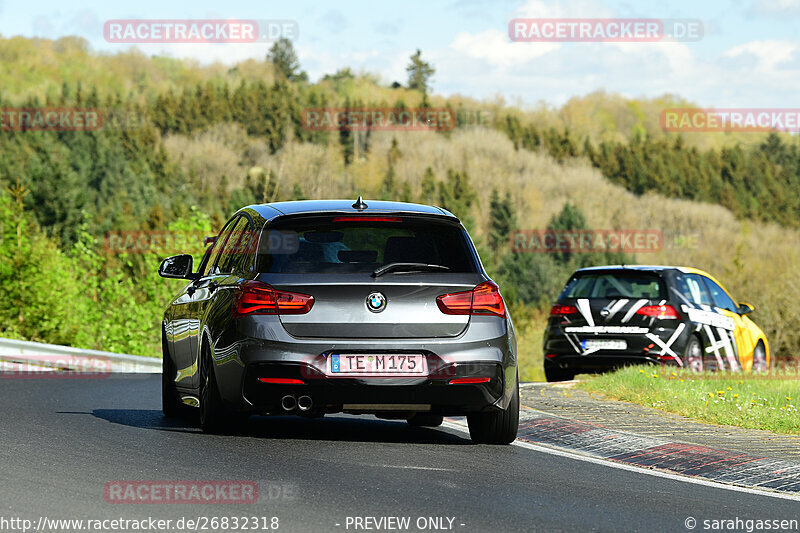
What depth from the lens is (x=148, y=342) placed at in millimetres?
45594

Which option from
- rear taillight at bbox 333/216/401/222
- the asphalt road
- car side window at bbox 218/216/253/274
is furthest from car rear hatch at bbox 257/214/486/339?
the asphalt road

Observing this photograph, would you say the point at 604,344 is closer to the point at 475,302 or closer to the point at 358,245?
the point at 475,302

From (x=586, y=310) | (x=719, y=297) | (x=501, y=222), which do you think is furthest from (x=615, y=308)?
(x=501, y=222)

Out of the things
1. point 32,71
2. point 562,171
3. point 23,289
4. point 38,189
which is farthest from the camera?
point 32,71

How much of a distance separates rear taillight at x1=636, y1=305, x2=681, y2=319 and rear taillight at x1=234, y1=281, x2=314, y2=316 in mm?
8944

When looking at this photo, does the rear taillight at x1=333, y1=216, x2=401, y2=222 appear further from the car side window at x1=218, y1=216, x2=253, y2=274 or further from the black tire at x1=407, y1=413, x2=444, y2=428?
the black tire at x1=407, y1=413, x2=444, y2=428

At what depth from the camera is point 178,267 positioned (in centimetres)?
986

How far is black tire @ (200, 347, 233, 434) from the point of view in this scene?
852 centimetres

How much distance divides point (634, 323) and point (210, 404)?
870 cm

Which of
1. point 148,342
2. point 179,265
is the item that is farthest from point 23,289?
point 179,265

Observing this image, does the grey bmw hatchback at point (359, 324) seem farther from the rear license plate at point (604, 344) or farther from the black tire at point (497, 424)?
the rear license plate at point (604, 344)

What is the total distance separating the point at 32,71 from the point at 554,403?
599 feet

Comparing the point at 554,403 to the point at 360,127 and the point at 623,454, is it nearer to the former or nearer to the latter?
the point at 623,454

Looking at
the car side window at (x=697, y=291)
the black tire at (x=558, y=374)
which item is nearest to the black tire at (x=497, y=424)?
the black tire at (x=558, y=374)
